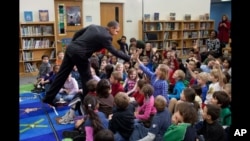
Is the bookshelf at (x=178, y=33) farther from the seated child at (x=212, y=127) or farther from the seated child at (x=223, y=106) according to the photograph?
the seated child at (x=212, y=127)

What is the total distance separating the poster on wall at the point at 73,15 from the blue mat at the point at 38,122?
12.2ft

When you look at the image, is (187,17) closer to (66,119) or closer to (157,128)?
(66,119)

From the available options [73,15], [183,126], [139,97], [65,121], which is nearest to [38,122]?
[65,121]

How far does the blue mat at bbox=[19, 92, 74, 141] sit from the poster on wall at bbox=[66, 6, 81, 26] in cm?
373

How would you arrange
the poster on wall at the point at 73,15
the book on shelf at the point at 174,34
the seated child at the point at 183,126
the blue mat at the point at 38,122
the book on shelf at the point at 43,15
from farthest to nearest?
the book on shelf at the point at 174,34, the poster on wall at the point at 73,15, the book on shelf at the point at 43,15, the blue mat at the point at 38,122, the seated child at the point at 183,126

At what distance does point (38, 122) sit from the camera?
3.66m

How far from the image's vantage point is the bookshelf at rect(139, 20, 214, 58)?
9125 millimetres

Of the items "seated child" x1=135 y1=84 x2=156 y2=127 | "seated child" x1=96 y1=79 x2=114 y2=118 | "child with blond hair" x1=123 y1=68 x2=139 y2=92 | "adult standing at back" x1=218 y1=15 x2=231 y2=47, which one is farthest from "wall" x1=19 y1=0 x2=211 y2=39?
"seated child" x1=135 y1=84 x2=156 y2=127

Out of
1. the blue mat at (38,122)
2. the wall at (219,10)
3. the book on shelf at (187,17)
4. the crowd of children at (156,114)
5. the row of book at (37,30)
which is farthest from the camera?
the wall at (219,10)

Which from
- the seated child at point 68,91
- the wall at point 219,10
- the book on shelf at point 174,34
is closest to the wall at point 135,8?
the book on shelf at point 174,34

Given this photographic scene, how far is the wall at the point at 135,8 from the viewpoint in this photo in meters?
7.39

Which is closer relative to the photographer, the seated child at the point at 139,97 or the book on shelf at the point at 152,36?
the seated child at the point at 139,97

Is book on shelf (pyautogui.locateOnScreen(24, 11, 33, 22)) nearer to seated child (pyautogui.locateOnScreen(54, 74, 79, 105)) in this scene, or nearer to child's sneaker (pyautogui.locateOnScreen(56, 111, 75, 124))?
seated child (pyautogui.locateOnScreen(54, 74, 79, 105))
